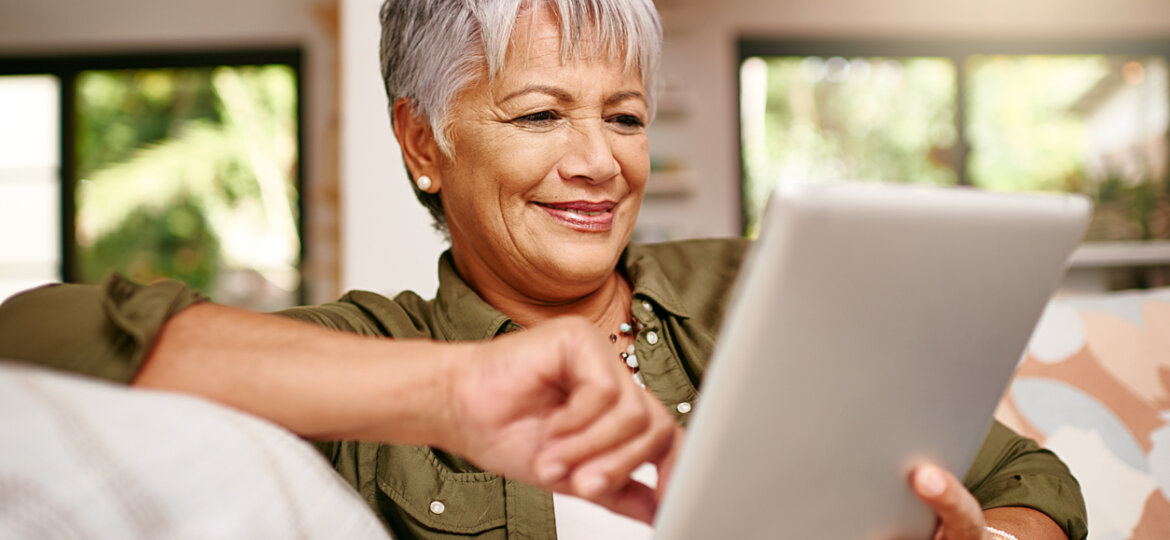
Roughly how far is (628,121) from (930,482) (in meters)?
0.63

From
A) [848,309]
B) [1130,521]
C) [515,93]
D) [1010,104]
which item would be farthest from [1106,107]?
[848,309]

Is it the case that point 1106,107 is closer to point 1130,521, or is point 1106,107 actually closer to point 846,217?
point 1130,521

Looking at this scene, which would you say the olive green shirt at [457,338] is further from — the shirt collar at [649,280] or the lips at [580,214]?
the lips at [580,214]

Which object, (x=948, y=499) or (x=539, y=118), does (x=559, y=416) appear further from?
(x=539, y=118)

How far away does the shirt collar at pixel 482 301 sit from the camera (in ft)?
3.47

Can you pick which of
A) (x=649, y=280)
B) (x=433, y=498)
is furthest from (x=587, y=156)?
(x=433, y=498)

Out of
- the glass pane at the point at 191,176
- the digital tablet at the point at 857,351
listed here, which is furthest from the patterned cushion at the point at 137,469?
the glass pane at the point at 191,176

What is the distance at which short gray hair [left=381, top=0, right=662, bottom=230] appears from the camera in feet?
3.24

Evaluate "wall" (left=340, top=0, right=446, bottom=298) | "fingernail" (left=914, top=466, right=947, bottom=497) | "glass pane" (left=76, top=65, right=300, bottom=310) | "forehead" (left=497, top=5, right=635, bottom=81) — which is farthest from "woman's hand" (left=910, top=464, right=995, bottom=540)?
"glass pane" (left=76, top=65, right=300, bottom=310)

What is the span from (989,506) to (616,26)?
696 mm

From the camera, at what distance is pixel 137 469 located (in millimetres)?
461

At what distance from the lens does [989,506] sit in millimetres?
868

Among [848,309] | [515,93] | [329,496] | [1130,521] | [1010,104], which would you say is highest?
[1010,104]

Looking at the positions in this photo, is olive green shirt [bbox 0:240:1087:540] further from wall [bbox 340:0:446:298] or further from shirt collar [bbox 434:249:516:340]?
wall [bbox 340:0:446:298]
